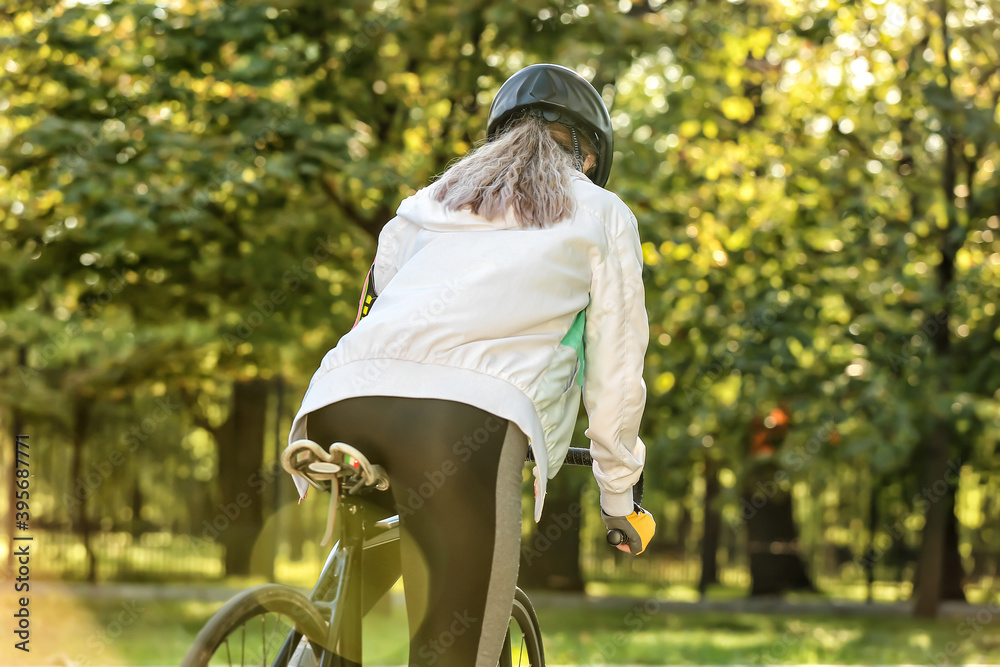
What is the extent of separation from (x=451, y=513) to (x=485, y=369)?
11.5 inches

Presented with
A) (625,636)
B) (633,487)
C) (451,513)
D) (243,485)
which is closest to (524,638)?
(633,487)

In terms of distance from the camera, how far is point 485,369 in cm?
210

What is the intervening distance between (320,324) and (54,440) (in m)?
5.75

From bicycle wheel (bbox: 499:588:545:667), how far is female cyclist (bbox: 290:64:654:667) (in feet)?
2.66

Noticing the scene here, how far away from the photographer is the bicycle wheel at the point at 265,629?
6.88 ft

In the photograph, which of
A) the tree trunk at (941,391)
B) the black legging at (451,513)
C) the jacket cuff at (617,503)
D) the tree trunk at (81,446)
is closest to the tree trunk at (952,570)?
the tree trunk at (941,391)

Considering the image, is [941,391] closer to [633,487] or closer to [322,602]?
[633,487]

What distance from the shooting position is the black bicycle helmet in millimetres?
2445

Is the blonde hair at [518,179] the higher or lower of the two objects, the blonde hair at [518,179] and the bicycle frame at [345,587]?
the higher

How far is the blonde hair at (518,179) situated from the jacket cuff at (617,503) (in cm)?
68

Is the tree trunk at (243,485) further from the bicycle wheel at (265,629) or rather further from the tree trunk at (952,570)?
the bicycle wheel at (265,629)

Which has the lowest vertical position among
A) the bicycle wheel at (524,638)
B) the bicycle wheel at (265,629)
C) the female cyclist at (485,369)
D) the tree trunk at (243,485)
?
the tree trunk at (243,485)

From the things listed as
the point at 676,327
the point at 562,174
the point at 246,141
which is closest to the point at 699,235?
the point at 676,327

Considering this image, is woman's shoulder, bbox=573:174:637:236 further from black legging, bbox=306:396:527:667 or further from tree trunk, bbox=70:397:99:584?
tree trunk, bbox=70:397:99:584
